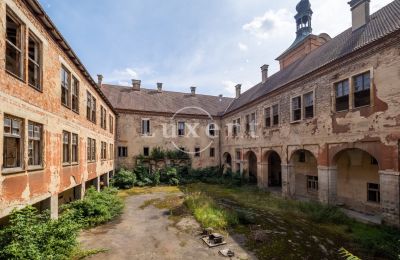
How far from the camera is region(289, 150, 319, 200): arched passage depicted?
16.8 meters

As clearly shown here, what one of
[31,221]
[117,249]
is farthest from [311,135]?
[31,221]

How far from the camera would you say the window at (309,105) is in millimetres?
14695

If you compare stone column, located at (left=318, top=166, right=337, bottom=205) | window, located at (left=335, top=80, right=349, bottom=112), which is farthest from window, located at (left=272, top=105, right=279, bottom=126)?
stone column, located at (left=318, top=166, right=337, bottom=205)

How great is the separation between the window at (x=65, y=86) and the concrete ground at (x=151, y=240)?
6.16 metres

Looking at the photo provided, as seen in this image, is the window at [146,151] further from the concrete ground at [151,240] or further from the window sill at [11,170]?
the window sill at [11,170]


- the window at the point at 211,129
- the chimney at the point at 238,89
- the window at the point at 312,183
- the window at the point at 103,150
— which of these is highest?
the chimney at the point at 238,89

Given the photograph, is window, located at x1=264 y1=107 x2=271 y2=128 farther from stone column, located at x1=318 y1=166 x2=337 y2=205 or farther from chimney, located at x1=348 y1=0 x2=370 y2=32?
chimney, located at x1=348 y1=0 x2=370 y2=32

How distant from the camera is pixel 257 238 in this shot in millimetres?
9297

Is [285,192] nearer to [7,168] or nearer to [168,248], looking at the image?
[168,248]

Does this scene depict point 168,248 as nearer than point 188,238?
Yes

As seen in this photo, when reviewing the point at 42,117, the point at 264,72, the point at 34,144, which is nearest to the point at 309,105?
the point at 264,72

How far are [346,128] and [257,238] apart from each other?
7.67m

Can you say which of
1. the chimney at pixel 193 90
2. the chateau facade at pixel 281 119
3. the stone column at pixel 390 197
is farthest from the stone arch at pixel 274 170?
the chimney at pixel 193 90

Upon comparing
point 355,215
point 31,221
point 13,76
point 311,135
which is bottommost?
point 355,215
